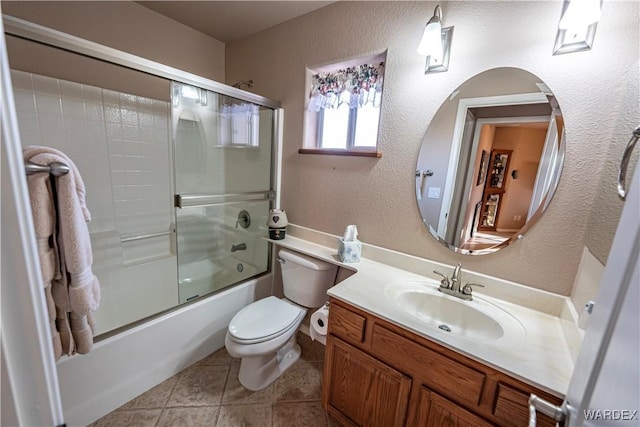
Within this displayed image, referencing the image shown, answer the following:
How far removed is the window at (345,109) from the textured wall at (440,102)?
7cm

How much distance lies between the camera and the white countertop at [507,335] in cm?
82

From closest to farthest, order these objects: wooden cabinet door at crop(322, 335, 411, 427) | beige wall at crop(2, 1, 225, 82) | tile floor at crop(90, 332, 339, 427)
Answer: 1. wooden cabinet door at crop(322, 335, 411, 427)
2. tile floor at crop(90, 332, 339, 427)
3. beige wall at crop(2, 1, 225, 82)

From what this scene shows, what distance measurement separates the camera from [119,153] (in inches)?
72.8

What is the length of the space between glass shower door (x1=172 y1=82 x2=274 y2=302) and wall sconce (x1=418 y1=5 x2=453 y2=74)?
1142 millimetres

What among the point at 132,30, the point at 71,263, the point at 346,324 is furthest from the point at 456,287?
the point at 132,30

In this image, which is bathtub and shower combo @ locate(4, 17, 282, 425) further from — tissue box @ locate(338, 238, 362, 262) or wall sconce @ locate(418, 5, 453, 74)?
wall sconce @ locate(418, 5, 453, 74)

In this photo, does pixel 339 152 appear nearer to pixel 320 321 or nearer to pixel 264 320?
pixel 320 321

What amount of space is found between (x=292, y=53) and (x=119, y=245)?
1.88 meters

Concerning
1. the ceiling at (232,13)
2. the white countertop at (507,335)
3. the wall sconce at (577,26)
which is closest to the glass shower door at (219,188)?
the ceiling at (232,13)

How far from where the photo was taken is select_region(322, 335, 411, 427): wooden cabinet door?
1.08 meters

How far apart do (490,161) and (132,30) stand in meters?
2.38

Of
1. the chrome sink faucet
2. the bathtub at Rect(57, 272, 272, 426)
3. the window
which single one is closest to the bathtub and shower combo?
the bathtub at Rect(57, 272, 272, 426)

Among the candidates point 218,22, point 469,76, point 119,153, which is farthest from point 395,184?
point 119,153

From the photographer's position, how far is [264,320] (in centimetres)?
155
